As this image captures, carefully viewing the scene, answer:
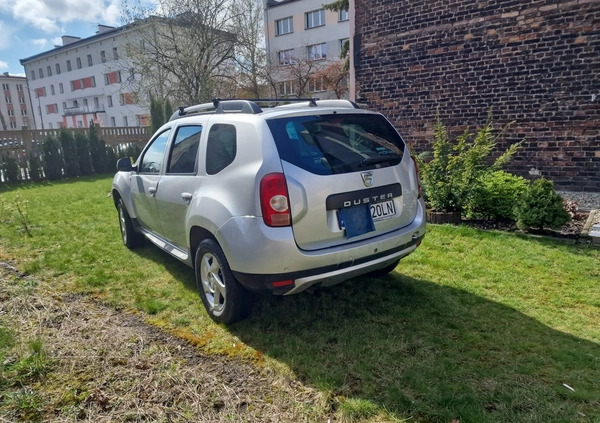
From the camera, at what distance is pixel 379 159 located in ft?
9.92

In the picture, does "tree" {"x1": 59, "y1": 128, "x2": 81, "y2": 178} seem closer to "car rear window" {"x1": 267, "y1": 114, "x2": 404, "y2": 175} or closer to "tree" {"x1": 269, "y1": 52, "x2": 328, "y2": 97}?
"tree" {"x1": 269, "y1": 52, "x2": 328, "y2": 97}

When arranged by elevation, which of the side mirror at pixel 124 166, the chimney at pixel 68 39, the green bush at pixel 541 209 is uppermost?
the chimney at pixel 68 39

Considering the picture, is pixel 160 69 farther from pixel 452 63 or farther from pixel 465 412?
pixel 465 412

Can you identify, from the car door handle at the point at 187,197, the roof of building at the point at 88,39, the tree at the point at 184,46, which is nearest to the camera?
the car door handle at the point at 187,197

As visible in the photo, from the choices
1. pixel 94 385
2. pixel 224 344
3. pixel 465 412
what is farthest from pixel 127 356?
pixel 465 412

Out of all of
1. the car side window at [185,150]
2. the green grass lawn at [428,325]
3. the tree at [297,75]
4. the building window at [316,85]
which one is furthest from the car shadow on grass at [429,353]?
the building window at [316,85]

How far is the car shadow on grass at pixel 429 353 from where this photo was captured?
2.17 meters

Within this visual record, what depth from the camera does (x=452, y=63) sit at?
7402 millimetres

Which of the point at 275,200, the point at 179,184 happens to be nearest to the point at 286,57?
the point at 179,184

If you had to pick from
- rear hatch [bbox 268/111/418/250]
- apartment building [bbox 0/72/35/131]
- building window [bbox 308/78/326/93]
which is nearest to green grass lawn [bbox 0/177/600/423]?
rear hatch [bbox 268/111/418/250]

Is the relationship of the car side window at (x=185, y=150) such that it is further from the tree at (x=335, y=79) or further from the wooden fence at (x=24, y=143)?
the tree at (x=335, y=79)

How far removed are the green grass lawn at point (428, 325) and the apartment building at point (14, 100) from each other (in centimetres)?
7427

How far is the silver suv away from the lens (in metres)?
2.60

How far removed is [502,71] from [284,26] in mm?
29957
